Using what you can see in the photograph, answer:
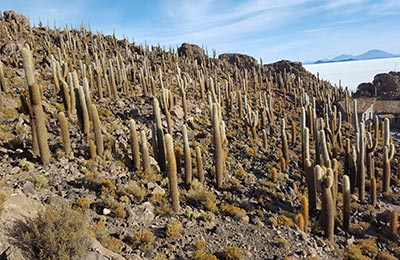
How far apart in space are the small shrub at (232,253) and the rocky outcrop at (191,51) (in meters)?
42.9

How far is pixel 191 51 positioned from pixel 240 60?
32.6 ft

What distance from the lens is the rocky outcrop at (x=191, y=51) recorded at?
51094 mm

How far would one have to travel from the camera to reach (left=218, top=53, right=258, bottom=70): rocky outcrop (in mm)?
56522

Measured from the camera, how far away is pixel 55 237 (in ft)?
22.2

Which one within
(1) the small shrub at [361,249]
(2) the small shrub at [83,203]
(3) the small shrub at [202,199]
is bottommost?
(1) the small shrub at [361,249]

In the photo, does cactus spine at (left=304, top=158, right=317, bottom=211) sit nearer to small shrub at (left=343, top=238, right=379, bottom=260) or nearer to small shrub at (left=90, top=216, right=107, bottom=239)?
small shrub at (left=343, top=238, right=379, bottom=260)

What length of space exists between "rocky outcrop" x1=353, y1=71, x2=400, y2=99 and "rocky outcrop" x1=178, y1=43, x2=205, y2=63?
84.9 feet

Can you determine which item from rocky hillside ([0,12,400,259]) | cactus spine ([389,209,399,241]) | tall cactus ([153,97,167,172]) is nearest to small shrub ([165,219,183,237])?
rocky hillside ([0,12,400,259])

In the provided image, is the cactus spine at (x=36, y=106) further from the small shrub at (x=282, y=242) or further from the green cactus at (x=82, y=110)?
the small shrub at (x=282, y=242)

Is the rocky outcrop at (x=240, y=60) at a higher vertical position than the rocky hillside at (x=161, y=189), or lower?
higher

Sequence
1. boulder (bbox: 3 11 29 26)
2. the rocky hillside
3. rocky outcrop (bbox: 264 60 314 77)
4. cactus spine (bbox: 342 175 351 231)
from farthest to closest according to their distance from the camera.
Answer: rocky outcrop (bbox: 264 60 314 77) < boulder (bbox: 3 11 29 26) < cactus spine (bbox: 342 175 351 231) < the rocky hillside

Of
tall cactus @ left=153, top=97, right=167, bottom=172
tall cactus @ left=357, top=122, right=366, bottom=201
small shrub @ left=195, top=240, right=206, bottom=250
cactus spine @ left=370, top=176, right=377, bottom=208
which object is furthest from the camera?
tall cactus @ left=357, top=122, right=366, bottom=201

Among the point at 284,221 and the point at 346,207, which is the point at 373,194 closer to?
the point at 346,207

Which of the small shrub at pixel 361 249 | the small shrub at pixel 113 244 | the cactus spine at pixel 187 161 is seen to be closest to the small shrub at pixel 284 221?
the small shrub at pixel 361 249
